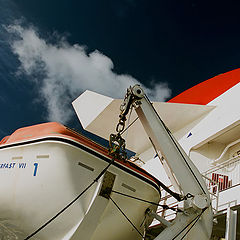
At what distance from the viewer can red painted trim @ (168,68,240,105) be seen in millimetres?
9938

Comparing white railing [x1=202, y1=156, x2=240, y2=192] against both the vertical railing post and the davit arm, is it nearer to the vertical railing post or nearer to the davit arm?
the vertical railing post

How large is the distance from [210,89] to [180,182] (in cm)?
681

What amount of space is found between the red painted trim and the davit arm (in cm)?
538

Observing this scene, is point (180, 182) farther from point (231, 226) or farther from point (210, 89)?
point (210, 89)

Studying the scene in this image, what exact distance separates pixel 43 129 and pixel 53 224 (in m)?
1.50

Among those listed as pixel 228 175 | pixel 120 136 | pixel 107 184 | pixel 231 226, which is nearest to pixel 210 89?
pixel 228 175

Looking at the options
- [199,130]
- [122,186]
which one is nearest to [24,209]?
[122,186]

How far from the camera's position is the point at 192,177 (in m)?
4.91

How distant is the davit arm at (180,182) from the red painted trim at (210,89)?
5.38 m

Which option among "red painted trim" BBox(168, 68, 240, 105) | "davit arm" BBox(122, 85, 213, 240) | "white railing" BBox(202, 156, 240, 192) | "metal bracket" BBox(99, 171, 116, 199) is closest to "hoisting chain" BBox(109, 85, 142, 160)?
"davit arm" BBox(122, 85, 213, 240)

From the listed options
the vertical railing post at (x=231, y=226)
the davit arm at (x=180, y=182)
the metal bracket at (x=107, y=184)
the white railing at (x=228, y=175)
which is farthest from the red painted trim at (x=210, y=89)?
the metal bracket at (x=107, y=184)

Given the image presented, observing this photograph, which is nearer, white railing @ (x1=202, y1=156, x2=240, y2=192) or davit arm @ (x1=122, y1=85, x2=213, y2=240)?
davit arm @ (x1=122, y1=85, x2=213, y2=240)

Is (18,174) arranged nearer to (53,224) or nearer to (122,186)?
(53,224)

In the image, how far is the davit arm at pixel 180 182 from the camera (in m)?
4.54
